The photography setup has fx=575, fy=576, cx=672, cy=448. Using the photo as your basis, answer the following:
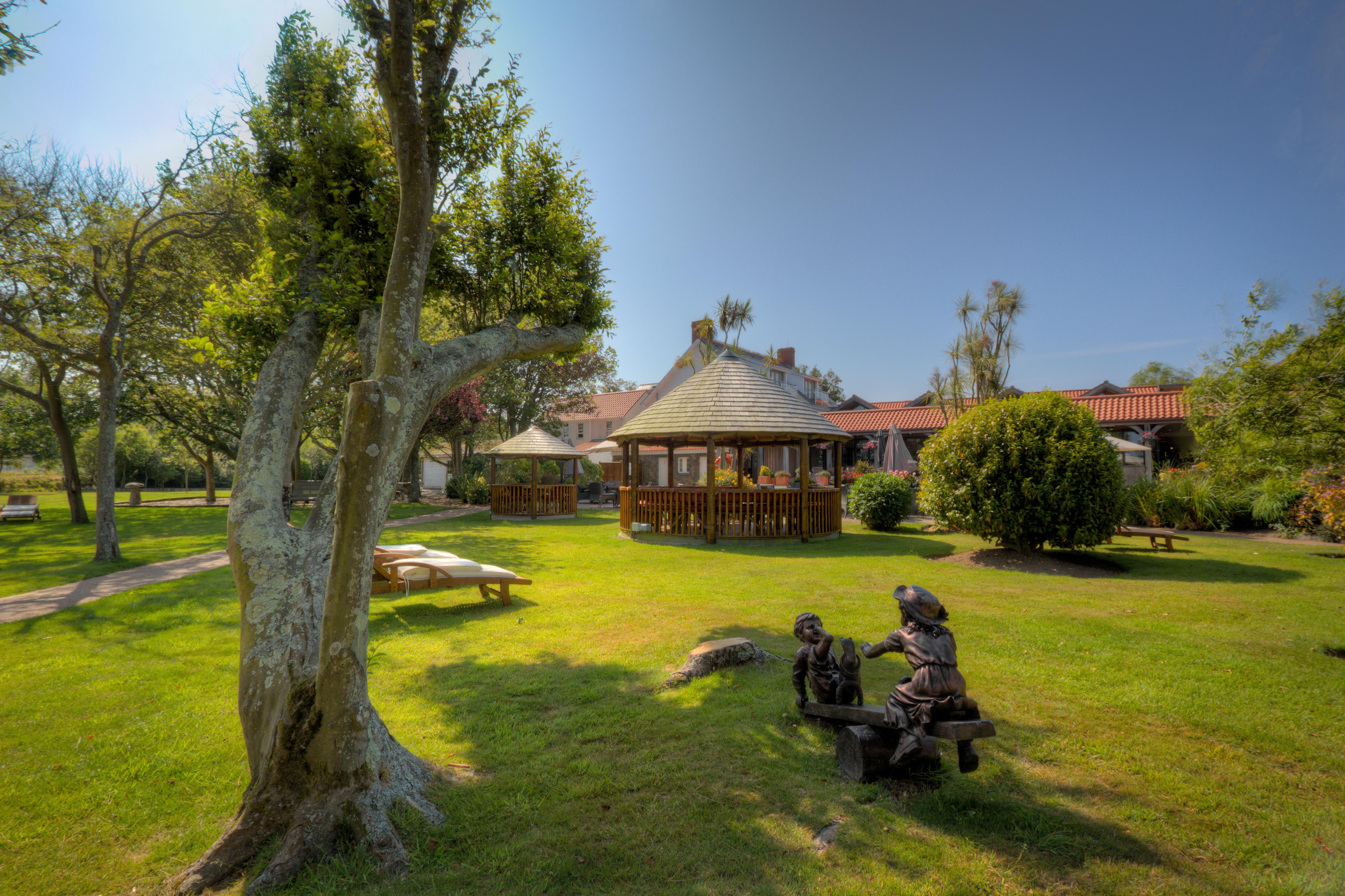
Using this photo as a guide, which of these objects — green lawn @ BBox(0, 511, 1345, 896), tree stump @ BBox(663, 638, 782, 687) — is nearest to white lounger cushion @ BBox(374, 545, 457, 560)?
green lawn @ BBox(0, 511, 1345, 896)

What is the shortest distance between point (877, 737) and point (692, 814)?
3.88ft

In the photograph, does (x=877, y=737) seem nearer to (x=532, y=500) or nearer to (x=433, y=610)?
(x=433, y=610)

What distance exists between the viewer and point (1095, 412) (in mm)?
20000

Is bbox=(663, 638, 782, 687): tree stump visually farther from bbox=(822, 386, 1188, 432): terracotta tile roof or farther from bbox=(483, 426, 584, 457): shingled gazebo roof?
bbox=(483, 426, 584, 457): shingled gazebo roof

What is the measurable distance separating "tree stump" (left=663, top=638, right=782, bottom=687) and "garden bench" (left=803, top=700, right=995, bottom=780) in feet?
4.92

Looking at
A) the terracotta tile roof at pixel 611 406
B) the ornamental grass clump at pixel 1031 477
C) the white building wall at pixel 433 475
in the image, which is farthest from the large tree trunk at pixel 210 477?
the ornamental grass clump at pixel 1031 477

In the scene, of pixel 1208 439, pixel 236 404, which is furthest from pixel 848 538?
pixel 236 404

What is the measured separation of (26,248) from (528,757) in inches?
711

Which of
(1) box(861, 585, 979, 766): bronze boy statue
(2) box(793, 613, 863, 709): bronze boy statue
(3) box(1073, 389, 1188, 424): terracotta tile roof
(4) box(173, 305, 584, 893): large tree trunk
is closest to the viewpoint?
(4) box(173, 305, 584, 893): large tree trunk

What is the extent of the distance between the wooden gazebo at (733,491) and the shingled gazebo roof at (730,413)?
0.09 ft

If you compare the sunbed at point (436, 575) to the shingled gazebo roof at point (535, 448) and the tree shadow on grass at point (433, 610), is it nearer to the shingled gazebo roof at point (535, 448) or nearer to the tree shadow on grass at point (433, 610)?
the tree shadow on grass at point (433, 610)

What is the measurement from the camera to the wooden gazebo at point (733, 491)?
1462cm

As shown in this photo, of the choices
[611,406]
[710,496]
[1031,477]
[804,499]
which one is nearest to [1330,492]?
[1031,477]

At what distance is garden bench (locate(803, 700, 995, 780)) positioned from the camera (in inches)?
121
